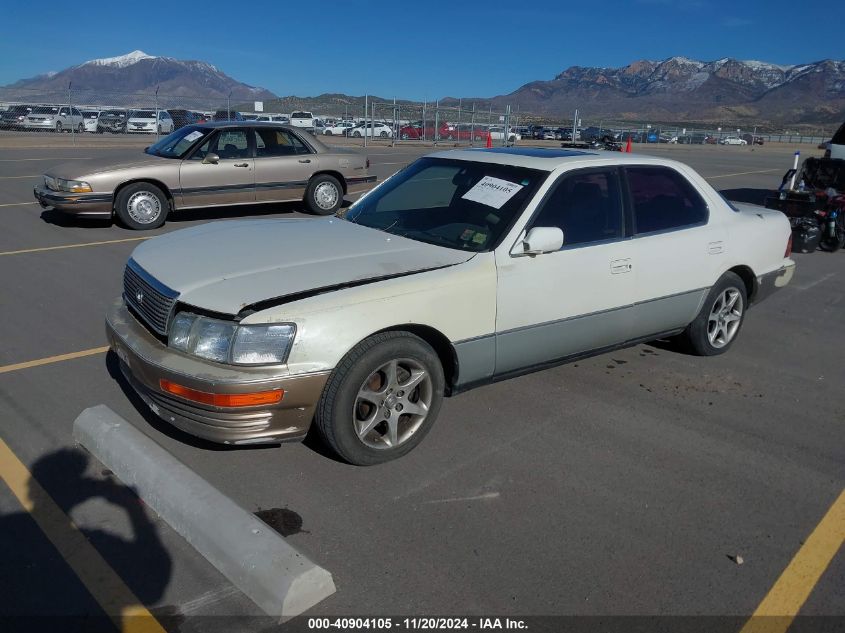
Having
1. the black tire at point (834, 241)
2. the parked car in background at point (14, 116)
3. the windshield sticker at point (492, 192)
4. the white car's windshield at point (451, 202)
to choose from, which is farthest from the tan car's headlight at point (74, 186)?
the parked car in background at point (14, 116)

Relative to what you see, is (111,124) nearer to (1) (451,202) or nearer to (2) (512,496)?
(1) (451,202)

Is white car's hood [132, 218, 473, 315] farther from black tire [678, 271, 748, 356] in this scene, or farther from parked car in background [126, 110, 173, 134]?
parked car in background [126, 110, 173, 134]

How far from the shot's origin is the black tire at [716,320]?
5219mm

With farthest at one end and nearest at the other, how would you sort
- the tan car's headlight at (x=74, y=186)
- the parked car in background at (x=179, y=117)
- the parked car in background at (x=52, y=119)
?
the parked car in background at (x=52, y=119), the parked car in background at (x=179, y=117), the tan car's headlight at (x=74, y=186)

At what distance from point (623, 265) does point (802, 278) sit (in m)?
5.24

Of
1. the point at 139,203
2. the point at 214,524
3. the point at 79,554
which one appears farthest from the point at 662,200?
the point at 139,203

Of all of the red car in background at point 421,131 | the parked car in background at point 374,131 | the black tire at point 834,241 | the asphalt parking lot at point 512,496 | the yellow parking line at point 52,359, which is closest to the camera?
the asphalt parking lot at point 512,496

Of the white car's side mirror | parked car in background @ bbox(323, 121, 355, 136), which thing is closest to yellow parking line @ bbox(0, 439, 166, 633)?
the white car's side mirror

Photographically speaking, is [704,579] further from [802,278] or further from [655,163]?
[802,278]

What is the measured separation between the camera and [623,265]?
452 centimetres

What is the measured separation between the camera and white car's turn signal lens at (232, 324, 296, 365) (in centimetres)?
319

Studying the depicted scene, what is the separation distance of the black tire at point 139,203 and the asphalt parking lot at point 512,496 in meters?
4.30

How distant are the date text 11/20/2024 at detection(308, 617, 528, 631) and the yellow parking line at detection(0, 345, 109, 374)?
130 inches

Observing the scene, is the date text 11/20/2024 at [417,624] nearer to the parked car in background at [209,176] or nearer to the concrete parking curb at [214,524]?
the concrete parking curb at [214,524]
